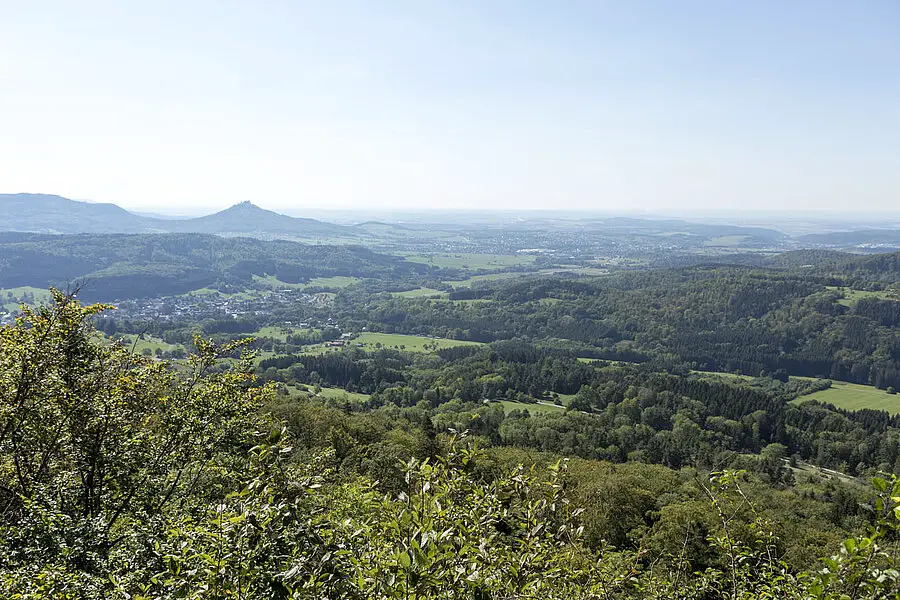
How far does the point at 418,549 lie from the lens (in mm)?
3619

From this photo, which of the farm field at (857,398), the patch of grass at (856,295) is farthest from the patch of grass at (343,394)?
the patch of grass at (856,295)

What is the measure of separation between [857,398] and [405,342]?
120 m

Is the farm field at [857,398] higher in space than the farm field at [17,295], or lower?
lower

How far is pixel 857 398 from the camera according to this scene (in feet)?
404

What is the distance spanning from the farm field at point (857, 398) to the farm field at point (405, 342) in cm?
9576

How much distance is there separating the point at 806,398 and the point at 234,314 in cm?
17746

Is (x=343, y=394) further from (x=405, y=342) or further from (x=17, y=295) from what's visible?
(x=17, y=295)

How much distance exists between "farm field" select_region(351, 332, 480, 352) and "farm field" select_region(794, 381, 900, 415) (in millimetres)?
95755

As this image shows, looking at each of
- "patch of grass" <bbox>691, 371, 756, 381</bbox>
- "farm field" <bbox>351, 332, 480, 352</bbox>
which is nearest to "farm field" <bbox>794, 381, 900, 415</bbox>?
"patch of grass" <bbox>691, 371, 756, 381</bbox>

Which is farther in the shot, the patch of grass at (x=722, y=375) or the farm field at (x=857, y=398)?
the patch of grass at (x=722, y=375)

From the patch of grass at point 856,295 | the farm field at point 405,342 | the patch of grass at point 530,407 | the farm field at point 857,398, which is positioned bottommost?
the farm field at point 857,398

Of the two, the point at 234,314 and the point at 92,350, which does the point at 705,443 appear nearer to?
the point at 92,350

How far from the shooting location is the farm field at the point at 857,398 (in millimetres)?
115812

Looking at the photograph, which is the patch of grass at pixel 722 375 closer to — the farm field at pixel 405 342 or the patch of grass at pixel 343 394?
the farm field at pixel 405 342
